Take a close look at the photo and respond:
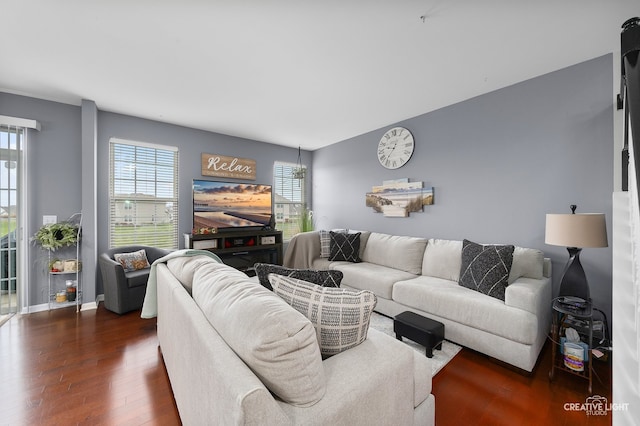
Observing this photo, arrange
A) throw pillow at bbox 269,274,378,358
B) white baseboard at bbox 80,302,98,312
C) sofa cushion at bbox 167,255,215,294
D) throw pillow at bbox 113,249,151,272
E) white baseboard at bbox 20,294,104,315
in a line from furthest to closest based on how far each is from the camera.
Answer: throw pillow at bbox 113,249,151,272 < white baseboard at bbox 80,302,98,312 < white baseboard at bbox 20,294,104,315 < sofa cushion at bbox 167,255,215,294 < throw pillow at bbox 269,274,378,358

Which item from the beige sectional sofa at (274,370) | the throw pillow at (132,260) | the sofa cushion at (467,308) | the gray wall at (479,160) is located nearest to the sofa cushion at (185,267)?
the beige sectional sofa at (274,370)

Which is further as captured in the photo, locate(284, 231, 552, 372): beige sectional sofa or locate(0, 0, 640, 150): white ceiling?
locate(284, 231, 552, 372): beige sectional sofa

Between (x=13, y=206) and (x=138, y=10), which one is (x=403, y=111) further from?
(x=13, y=206)

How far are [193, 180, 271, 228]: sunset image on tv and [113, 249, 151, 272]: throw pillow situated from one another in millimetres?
809

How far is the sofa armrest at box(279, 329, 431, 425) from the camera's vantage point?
34.2 inches

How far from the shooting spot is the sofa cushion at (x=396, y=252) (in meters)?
3.19

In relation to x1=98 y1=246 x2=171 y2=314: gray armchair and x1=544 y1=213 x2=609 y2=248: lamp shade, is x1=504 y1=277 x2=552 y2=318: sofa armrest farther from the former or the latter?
x1=98 y1=246 x2=171 y2=314: gray armchair

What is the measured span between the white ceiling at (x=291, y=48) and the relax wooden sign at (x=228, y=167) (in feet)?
3.59

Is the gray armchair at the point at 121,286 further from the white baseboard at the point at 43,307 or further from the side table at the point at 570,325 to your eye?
the side table at the point at 570,325

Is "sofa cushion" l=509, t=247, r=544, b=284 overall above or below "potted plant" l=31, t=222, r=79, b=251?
below

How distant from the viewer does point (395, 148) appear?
3.87 m

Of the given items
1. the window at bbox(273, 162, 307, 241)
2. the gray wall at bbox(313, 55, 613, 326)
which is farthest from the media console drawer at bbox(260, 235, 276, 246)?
the gray wall at bbox(313, 55, 613, 326)

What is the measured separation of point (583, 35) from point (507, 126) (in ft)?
2.96

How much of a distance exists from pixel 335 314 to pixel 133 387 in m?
1.69
